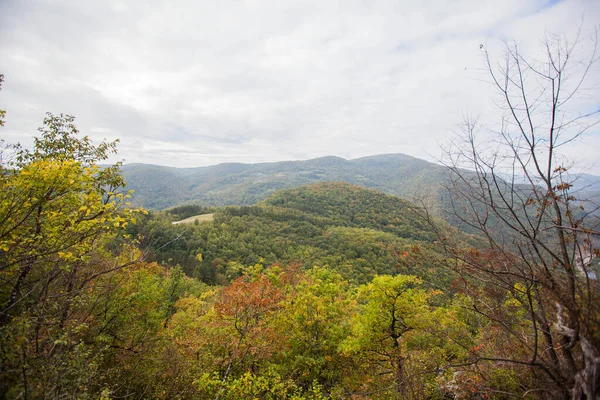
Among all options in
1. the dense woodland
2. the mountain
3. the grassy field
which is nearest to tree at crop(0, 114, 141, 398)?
the dense woodland

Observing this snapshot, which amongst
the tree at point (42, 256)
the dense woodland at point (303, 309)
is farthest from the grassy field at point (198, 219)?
the tree at point (42, 256)

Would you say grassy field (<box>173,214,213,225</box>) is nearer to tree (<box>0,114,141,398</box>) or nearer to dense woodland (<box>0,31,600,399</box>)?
dense woodland (<box>0,31,600,399</box>)

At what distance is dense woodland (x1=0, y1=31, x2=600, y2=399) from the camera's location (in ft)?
13.5

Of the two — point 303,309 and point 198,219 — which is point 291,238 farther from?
point 303,309

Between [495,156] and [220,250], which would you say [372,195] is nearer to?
[220,250]

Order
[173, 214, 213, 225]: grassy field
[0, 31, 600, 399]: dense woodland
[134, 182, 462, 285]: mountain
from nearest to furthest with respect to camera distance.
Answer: [0, 31, 600, 399]: dense woodland → [134, 182, 462, 285]: mountain → [173, 214, 213, 225]: grassy field

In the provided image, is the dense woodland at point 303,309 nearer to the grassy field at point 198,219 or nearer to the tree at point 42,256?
the tree at point 42,256

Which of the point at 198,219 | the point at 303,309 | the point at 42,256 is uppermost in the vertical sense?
the point at 42,256

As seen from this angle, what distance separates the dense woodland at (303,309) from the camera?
4.11 m

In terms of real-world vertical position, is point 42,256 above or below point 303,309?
above

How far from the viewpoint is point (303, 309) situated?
1422 centimetres

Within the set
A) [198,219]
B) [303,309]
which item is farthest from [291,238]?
[303,309]

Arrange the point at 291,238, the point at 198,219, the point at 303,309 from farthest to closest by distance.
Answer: the point at 198,219, the point at 291,238, the point at 303,309

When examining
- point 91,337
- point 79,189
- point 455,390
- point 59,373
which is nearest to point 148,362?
point 91,337
